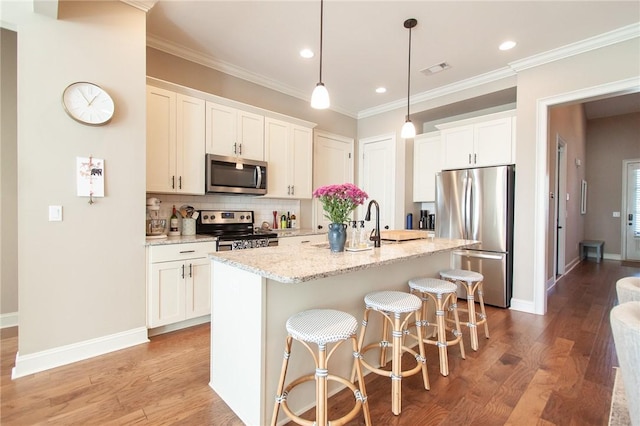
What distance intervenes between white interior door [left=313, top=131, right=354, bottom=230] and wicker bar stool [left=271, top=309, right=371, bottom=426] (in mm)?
3300

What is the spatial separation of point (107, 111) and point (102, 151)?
12.9 inches

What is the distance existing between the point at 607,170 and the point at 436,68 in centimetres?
618

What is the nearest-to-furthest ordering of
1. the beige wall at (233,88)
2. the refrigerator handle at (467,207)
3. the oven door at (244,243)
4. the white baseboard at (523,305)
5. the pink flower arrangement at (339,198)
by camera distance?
the pink flower arrangement at (339,198) < the oven door at (244,243) < the beige wall at (233,88) < the white baseboard at (523,305) < the refrigerator handle at (467,207)

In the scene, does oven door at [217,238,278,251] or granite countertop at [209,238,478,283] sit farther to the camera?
oven door at [217,238,278,251]

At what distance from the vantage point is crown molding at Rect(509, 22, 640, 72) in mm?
2877

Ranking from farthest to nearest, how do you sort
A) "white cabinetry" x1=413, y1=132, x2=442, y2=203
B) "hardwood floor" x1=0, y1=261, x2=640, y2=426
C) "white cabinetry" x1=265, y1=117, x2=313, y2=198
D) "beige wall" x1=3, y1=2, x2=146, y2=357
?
"white cabinetry" x1=413, y1=132, x2=442, y2=203
"white cabinetry" x1=265, y1=117, x2=313, y2=198
"beige wall" x1=3, y1=2, x2=146, y2=357
"hardwood floor" x1=0, y1=261, x2=640, y2=426

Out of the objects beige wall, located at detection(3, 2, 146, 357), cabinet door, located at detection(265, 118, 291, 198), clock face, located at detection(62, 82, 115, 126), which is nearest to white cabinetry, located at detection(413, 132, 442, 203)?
cabinet door, located at detection(265, 118, 291, 198)

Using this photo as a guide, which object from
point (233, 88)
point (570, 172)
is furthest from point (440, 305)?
point (570, 172)

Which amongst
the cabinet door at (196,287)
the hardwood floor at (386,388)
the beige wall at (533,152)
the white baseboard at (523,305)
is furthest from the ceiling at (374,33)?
the hardwood floor at (386,388)

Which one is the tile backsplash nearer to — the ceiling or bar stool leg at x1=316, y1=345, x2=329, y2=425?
the ceiling

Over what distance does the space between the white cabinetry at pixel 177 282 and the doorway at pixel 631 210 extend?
877 cm

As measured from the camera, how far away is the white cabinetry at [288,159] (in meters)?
4.01

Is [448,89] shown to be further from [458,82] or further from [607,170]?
[607,170]

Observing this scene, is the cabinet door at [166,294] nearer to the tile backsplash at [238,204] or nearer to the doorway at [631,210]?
the tile backsplash at [238,204]
